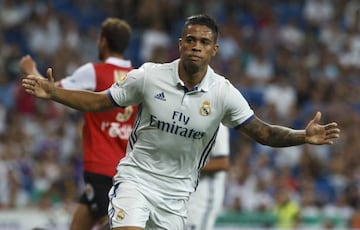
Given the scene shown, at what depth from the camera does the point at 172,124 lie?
7348 mm

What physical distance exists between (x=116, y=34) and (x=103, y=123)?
2.54 feet

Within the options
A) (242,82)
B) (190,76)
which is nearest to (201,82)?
(190,76)

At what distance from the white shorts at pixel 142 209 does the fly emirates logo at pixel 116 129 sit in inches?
62.4

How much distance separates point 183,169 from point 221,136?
2.39 metres

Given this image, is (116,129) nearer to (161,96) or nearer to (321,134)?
(161,96)

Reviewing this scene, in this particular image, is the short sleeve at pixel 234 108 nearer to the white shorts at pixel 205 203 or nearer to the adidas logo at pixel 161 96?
the adidas logo at pixel 161 96

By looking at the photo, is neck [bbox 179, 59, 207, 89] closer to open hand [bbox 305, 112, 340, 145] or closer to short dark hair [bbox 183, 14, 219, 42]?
short dark hair [bbox 183, 14, 219, 42]

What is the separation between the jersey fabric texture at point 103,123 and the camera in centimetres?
907

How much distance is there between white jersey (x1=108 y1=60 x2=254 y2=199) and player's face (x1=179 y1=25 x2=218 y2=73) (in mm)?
158


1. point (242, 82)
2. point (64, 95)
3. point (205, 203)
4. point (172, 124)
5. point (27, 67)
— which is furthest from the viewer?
point (242, 82)

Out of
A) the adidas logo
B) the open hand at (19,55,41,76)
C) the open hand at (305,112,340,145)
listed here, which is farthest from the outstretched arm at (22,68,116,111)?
the open hand at (19,55,41,76)

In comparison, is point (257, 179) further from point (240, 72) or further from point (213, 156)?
point (213, 156)

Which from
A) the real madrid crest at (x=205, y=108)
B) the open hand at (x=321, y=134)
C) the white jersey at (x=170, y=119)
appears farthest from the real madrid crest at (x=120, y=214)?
the open hand at (x=321, y=134)

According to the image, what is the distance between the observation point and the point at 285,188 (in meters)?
16.0
